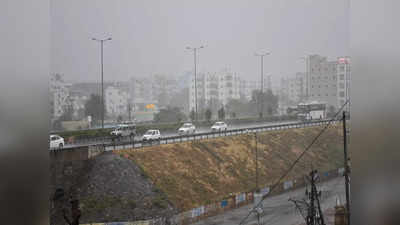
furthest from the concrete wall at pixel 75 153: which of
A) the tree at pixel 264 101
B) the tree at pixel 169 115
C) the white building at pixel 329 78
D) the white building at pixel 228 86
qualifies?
the white building at pixel 329 78

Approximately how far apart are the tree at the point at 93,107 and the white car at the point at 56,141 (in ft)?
1.14

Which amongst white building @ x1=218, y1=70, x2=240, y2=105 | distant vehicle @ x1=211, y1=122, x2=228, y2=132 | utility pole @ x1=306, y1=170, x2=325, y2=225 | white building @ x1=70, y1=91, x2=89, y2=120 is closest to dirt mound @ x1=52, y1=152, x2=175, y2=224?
white building @ x1=70, y1=91, x2=89, y2=120

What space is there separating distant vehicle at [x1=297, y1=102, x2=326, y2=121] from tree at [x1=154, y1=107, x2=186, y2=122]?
1.23 meters

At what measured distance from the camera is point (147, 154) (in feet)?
13.5

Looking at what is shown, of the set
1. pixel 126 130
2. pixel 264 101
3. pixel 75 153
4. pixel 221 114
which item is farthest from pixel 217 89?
pixel 75 153

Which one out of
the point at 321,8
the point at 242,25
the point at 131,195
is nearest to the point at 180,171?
the point at 131,195

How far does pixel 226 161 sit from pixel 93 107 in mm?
1394

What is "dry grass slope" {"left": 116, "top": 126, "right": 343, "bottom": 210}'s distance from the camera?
4086mm

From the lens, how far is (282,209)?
167 inches

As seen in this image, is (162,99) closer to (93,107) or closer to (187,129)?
(187,129)

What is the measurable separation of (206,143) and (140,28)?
1.29 metres

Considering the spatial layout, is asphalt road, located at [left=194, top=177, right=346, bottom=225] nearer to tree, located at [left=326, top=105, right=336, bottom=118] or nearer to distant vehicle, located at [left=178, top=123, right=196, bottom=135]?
tree, located at [left=326, top=105, right=336, bottom=118]
